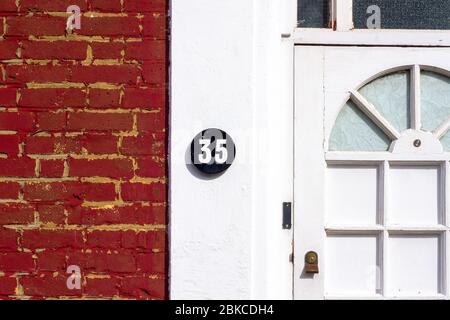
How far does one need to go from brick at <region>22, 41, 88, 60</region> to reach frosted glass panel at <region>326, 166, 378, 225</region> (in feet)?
3.88

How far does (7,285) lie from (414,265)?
68.1 inches

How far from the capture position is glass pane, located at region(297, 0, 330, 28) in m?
2.79

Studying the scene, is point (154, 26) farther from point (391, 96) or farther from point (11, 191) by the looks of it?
point (391, 96)

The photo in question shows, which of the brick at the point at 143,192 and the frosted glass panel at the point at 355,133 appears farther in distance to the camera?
the frosted glass panel at the point at 355,133

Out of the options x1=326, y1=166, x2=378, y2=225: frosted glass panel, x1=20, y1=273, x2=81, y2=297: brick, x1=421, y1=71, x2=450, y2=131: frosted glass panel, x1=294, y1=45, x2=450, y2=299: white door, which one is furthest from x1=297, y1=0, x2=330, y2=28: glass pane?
x1=20, y1=273, x2=81, y2=297: brick

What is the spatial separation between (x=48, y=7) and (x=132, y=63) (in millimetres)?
403

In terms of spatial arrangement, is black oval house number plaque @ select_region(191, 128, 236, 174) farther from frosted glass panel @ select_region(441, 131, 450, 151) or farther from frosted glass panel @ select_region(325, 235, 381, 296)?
frosted glass panel @ select_region(441, 131, 450, 151)

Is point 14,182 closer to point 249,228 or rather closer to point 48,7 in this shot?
point 48,7

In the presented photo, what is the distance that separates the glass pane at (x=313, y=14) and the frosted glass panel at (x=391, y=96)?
1.17ft

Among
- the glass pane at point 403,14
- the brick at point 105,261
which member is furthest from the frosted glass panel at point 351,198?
the brick at point 105,261

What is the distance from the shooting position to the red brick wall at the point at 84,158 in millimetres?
2424

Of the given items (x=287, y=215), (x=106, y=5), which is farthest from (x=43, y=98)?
(x=287, y=215)

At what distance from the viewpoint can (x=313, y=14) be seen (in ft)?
9.18

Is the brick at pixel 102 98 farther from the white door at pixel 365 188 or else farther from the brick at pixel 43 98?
the white door at pixel 365 188
